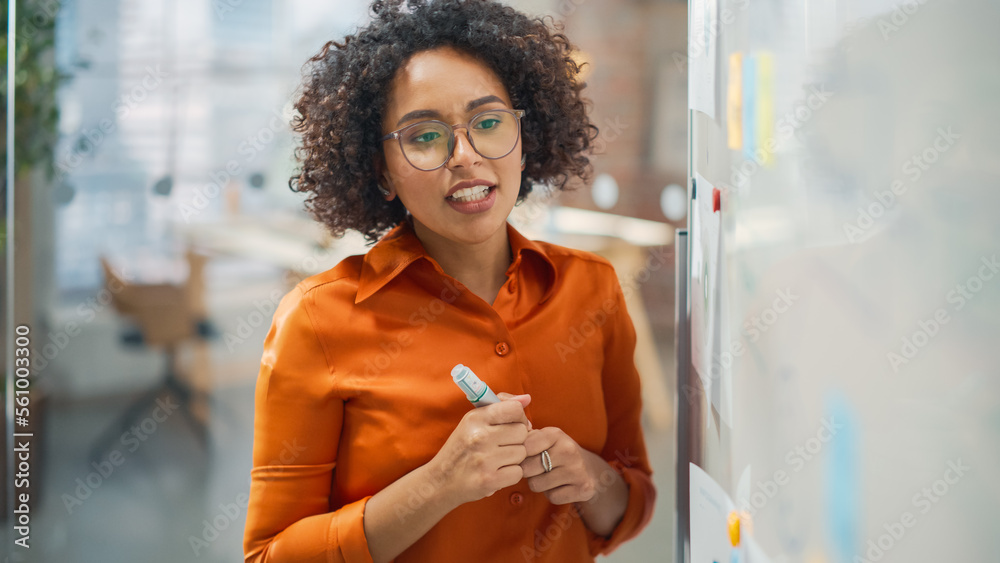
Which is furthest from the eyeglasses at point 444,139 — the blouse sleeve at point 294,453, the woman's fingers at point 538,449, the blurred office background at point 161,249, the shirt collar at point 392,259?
the blurred office background at point 161,249

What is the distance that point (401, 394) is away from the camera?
100 cm

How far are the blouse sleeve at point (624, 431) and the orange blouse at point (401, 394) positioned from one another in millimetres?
15

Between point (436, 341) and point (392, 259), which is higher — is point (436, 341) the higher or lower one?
the lower one

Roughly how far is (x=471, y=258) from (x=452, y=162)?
0.66 ft

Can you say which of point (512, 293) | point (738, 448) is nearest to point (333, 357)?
point (512, 293)

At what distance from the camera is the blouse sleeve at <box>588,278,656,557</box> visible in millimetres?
1164

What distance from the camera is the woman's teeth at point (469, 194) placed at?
3.22 feet

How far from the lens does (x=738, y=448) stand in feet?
2.56

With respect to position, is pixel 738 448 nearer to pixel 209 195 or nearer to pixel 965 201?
pixel 965 201

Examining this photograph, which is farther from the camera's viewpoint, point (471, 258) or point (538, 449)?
point (471, 258)

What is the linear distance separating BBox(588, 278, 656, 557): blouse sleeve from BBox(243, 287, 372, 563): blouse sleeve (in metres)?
0.44

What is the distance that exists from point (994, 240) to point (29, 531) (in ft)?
7.66

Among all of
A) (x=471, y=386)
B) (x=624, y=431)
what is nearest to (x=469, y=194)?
(x=471, y=386)

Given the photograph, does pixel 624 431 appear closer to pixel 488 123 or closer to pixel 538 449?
pixel 538 449
